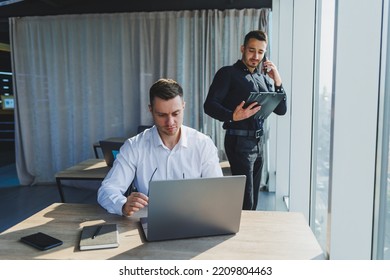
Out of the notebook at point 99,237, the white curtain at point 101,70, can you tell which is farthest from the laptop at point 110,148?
the white curtain at point 101,70

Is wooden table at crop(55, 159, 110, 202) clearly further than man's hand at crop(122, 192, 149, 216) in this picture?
Yes

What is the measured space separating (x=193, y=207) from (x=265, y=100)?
1.25m

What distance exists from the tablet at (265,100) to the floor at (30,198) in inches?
68.8

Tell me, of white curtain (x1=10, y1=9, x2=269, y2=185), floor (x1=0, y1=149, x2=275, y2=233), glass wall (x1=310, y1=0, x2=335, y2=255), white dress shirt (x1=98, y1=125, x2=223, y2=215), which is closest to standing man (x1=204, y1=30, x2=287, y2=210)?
glass wall (x1=310, y1=0, x2=335, y2=255)

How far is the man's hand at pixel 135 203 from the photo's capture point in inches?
56.4

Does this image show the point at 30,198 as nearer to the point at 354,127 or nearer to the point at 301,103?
the point at 301,103

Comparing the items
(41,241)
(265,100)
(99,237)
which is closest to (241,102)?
(265,100)

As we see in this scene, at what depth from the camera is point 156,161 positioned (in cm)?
174

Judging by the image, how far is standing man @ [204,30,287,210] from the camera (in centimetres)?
240

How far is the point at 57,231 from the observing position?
4.50 feet

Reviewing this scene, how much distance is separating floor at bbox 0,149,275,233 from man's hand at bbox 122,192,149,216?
8.34 ft

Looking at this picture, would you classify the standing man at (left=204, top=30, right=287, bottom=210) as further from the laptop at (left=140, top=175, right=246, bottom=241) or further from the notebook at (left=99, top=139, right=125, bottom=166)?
the laptop at (left=140, top=175, right=246, bottom=241)

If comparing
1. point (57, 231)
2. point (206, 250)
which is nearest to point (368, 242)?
point (206, 250)
